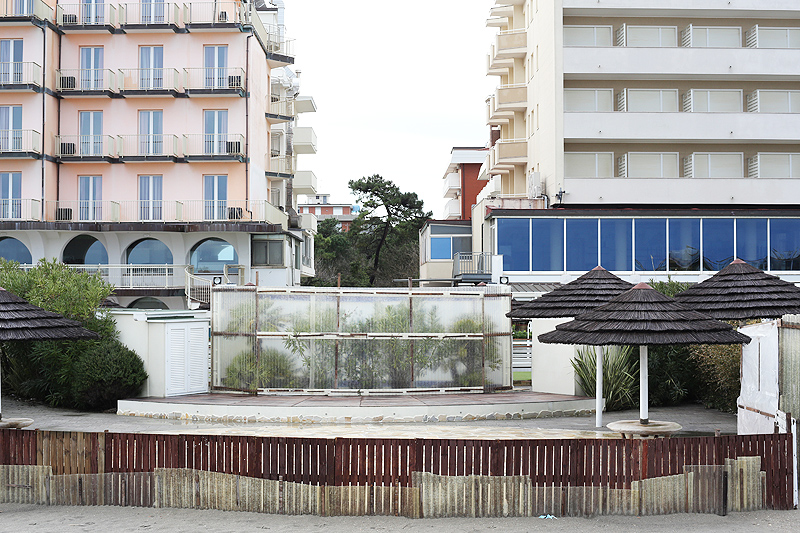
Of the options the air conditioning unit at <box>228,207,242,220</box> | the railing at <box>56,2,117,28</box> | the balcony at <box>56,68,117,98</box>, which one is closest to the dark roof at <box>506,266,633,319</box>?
the air conditioning unit at <box>228,207,242,220</box>

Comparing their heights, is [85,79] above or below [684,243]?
above

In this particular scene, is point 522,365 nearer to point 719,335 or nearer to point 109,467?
point 719,335

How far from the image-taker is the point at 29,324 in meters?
13.7

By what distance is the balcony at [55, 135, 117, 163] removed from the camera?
3928 centimetres

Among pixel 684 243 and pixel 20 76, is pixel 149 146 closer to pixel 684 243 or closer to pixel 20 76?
pixel 20 76

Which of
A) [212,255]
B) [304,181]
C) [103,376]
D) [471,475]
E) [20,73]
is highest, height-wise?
[20,73]

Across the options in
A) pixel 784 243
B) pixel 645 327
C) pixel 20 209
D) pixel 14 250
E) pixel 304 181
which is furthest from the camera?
pixel 304 181

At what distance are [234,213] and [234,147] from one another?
3112 millimetres

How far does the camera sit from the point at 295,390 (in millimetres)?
19516

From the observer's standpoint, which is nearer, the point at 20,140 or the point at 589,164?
the point at 20,140

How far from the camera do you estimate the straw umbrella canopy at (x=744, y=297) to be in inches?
644

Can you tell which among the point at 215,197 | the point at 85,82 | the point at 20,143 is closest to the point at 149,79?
the point at 85,82

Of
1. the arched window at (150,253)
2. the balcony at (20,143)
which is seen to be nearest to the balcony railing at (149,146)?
the balcony at (20,143)

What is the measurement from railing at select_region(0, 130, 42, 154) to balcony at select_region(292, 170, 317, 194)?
1555 cm
